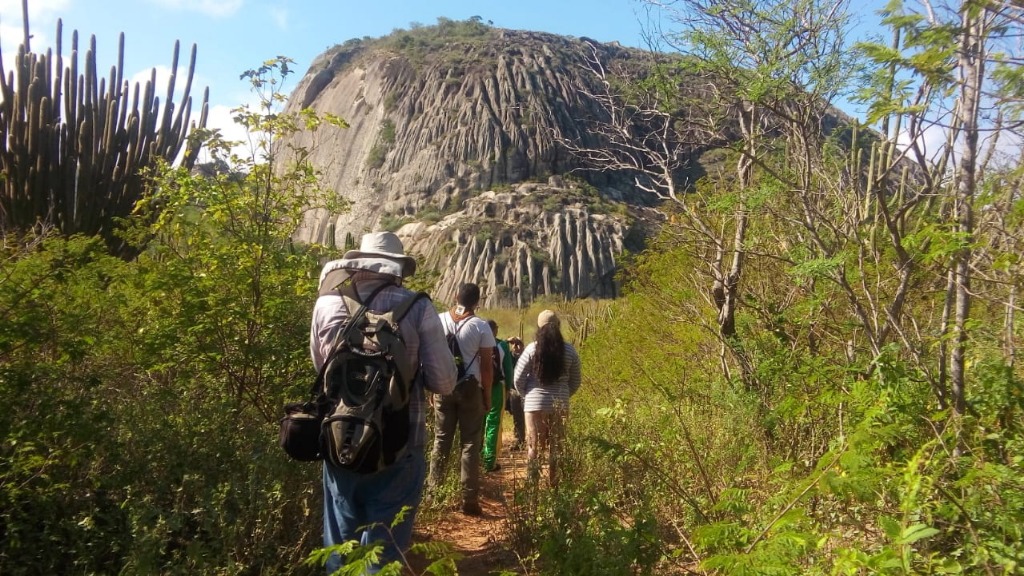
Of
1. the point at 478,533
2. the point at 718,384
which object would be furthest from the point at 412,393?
the point at 718,384

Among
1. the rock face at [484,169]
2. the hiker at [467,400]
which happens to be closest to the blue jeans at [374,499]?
the hiker at [467,400]

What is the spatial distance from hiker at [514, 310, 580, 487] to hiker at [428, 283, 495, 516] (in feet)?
1.48

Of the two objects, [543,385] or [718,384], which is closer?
[543,385]

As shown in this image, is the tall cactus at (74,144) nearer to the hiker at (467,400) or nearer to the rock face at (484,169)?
the hiker at (467,400)

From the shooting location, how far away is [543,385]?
225 inches

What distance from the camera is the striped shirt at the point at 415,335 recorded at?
10.2 feet

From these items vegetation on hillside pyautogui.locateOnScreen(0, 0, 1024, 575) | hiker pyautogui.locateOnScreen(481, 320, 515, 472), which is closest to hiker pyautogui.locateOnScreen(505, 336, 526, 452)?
hiker pyautogui.locateOnScreen(481, 320, 515, 472)

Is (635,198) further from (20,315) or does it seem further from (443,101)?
(20,315)

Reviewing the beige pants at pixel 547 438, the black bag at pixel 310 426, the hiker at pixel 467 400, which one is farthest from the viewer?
the hiker at pixel 467 400

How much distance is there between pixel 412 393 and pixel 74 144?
32.3ft

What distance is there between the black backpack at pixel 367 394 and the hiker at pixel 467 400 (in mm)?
2098

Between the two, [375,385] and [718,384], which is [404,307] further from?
[718,384]

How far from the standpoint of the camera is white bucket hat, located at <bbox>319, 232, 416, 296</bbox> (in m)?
3.17

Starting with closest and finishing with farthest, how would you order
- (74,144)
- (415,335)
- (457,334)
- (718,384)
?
(415,335), (457,334), (718,384), (74,144)
